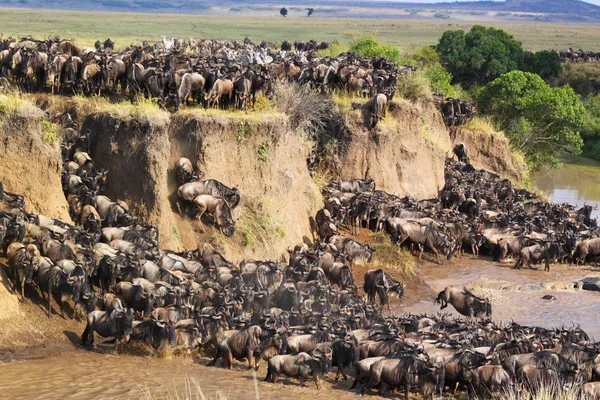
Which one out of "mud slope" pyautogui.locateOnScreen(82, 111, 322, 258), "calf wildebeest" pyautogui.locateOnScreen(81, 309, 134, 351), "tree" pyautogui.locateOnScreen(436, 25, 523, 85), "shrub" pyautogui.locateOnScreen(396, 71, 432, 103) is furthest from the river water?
"tree" pyautogui.locateOnScreen(436, 25, 523, 85)

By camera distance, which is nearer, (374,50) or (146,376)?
(146,376)

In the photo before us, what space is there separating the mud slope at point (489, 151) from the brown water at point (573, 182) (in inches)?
115

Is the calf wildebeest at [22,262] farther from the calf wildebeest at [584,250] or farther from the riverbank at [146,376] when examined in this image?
the calf wildebeest at [584,250]

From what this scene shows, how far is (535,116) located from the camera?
4450 cm

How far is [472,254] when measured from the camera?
28.5m

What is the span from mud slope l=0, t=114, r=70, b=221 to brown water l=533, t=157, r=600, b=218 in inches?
1007

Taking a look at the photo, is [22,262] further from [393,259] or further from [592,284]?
[592,284]

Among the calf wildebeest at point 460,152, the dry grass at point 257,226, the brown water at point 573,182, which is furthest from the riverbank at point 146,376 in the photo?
the brown water at point 573,182

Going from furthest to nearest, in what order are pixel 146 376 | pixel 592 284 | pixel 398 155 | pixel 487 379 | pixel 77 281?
1. pixel 398 155
2. pixel 592 284
3. pixel 77 281
4. pixel 146 376
5. pixel 487 379

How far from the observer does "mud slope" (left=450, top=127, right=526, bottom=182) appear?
41.0 meters

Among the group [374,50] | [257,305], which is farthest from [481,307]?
[374,50]

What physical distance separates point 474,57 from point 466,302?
4171 cm

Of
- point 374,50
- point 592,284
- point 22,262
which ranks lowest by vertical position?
point 592,284

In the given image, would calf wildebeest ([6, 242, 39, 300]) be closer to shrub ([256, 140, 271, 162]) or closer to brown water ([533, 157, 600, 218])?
shrub ([256, 140, 271, 162])
